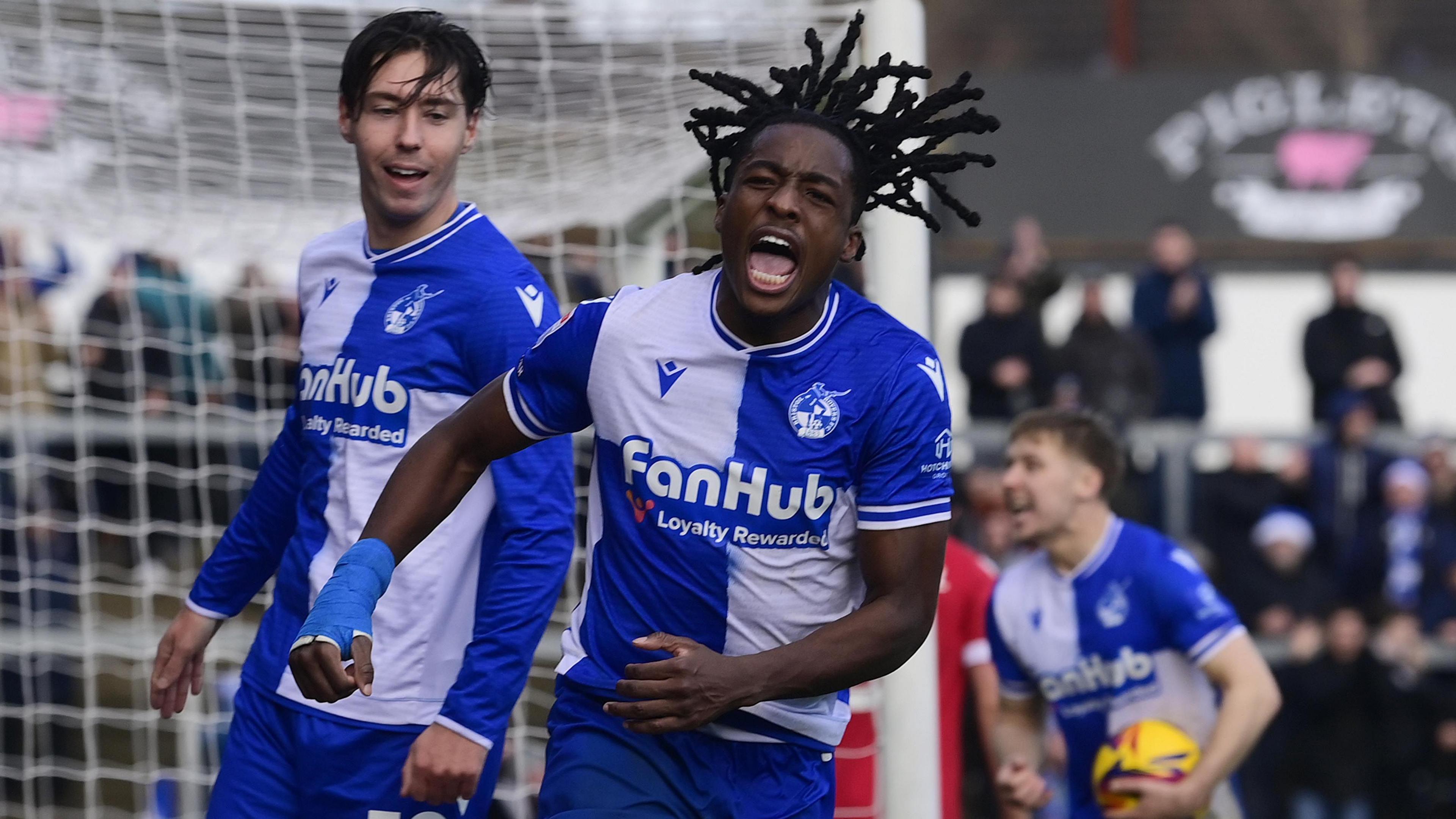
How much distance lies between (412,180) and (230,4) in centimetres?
223

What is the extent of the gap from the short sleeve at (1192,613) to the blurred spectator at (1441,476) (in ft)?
17.0

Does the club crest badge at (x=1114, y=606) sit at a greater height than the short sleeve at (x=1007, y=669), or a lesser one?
greater

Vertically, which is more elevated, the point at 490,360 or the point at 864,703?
the point at 490,360

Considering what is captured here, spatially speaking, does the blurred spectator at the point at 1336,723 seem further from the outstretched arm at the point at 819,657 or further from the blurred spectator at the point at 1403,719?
the outstretched arm at the point at 819,657

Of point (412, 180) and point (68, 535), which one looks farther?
point (68, 535)

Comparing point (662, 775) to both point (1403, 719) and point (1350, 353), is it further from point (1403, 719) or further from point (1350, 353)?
point (1350, 353)

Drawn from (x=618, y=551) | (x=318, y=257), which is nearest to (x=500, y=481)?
(x=618, y=551)

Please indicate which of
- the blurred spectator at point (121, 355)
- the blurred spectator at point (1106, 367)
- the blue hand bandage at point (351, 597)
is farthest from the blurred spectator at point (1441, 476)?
the blue hand bandage at point (351, 597)

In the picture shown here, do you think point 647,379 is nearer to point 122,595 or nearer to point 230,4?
point 230,4

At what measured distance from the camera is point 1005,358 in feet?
33.1

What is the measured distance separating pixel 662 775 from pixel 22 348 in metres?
5.93

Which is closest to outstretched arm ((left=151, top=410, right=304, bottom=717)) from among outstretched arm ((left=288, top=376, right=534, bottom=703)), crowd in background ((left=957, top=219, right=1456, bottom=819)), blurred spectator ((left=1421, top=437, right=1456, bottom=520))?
outstretched arm ((left=288, top=376, right=534, bottom=703))

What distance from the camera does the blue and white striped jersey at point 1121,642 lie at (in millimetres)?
5434

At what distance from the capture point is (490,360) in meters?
3.91
